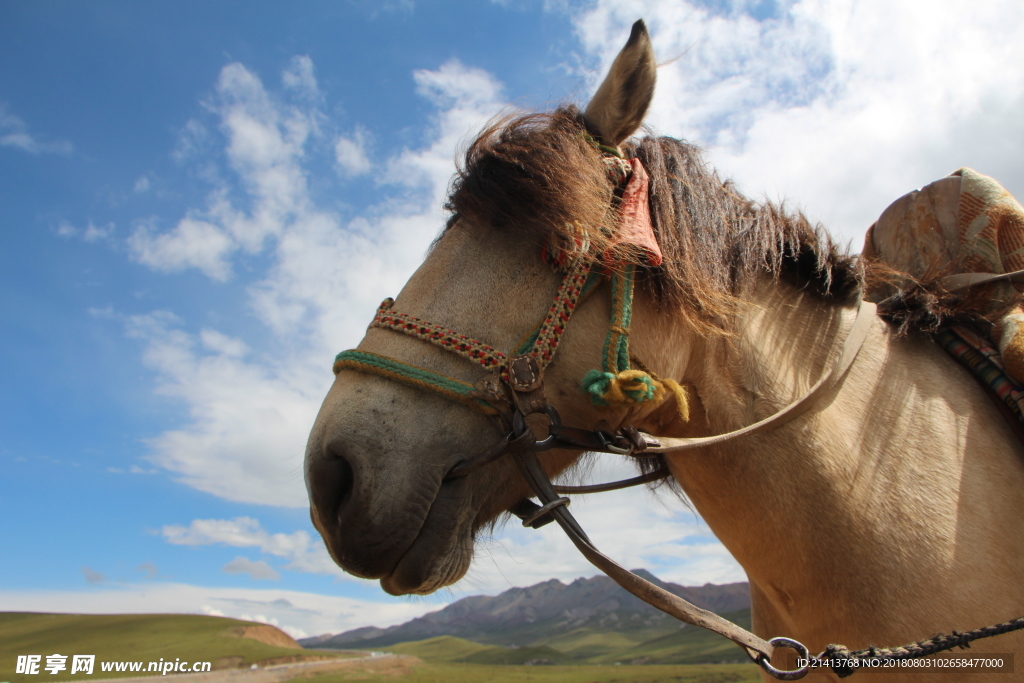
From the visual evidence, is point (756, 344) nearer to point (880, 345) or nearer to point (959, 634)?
point (880, 345)

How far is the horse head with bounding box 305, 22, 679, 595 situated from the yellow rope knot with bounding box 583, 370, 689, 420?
4cm

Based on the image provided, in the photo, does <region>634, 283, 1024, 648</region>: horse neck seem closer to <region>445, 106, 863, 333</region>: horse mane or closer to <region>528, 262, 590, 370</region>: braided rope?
<region>445, 106, 863, 333</region>: horse mane

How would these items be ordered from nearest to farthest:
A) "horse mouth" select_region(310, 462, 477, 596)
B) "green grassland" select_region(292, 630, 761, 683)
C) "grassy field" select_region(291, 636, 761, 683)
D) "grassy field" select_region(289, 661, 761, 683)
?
"horse mouth" select_region(310, 462, 477, 596) → "grassy field" select_region(289, 661, 761, 683) → "grassy field" select_region(291, 636, 761, 683) → "green grassland" select_region(292, 630, 761, 683)

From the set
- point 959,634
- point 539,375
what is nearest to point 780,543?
point 959,634

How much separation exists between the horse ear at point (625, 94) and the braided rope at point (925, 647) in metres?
1.60

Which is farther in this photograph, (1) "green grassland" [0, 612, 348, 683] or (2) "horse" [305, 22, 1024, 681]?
(1) "green grassland" [0, 612, 348, 683]

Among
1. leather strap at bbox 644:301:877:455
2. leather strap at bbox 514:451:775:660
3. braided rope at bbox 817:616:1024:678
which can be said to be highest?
leather strap at bbox 644:301:877:455

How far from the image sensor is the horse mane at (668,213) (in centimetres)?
160

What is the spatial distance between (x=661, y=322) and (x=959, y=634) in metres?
1.06

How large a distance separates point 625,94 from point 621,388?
37.5 inches

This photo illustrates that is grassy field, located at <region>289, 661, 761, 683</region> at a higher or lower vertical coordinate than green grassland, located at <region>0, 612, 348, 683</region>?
lower

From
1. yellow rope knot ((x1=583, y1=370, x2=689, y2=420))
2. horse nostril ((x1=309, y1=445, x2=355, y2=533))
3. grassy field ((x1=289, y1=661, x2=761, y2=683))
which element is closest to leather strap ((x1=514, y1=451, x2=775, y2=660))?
yellow rope knot ((x1=583, y1=370, x2=689, y2=420))

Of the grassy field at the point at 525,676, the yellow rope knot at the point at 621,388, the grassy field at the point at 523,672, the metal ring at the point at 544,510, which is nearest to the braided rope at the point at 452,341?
the yellow rope knot at the point at 621,388

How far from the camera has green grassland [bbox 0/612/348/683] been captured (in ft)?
92.9
